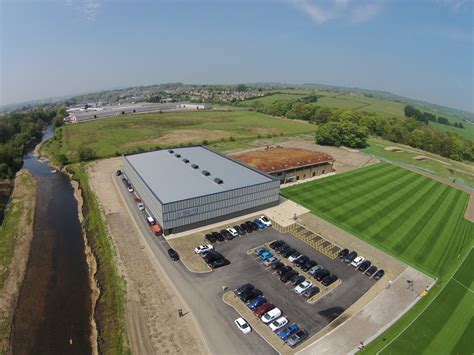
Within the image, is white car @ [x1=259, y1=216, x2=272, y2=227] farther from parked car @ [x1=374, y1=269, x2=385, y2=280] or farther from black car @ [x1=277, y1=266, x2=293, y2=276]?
parked car @ [x1=374, y1=269, x2=385, y2=280]

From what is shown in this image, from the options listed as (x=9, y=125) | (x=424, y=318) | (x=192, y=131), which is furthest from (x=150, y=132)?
(x=424, y=318)

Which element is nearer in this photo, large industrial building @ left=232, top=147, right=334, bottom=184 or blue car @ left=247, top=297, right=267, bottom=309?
blue car @ left=247, top=297, right=267, bottom=309

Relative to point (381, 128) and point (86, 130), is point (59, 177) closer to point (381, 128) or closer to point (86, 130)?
point (86, 130)

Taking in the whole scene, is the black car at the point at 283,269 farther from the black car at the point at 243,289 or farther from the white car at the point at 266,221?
the white car at the point at 266,221

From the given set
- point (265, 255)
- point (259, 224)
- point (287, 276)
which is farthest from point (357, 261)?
point (259, 224)

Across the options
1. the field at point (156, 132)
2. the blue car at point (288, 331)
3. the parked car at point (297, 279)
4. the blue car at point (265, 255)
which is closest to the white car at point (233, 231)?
the blue car at point (265, 255)

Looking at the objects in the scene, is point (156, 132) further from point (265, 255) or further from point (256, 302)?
point (256, 302)

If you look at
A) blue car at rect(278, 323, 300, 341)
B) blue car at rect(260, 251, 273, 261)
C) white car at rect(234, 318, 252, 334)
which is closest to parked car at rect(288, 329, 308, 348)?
blue car at rect(278, 323, 300, 341)
